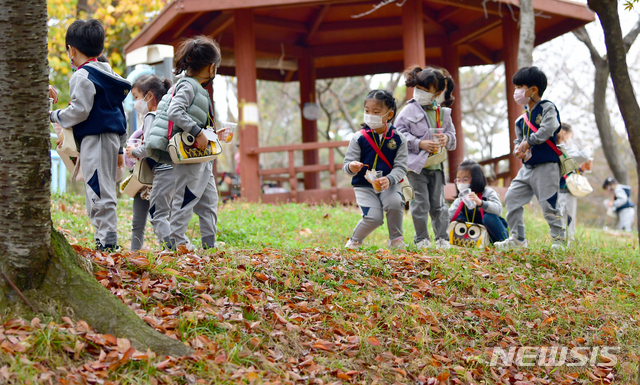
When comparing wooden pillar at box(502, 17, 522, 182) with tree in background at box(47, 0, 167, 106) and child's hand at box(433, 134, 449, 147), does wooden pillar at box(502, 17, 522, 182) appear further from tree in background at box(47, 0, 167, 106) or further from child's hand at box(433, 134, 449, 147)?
tree in background at box(47, 0, 167, 106)

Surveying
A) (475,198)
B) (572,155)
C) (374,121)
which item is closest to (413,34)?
(572,155)

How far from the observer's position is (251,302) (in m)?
3.46

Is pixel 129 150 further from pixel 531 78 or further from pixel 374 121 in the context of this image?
pixel 531 78

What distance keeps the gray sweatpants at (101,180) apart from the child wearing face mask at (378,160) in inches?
82.7

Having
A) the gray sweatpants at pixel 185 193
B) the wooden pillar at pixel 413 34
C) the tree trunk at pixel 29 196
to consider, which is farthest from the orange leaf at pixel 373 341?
the wooden pillar at pixel 413 34

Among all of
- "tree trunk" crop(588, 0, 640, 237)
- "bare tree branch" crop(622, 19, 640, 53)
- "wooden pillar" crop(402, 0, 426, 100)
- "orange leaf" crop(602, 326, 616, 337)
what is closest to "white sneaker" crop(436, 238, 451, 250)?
"orange leaf" crop(602, 326, 616, 337)

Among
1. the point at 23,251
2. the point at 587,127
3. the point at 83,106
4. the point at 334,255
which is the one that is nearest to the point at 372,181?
the point at 334,255

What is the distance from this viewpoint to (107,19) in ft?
47.7

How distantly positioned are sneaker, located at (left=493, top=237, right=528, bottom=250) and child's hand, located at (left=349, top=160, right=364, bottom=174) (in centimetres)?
163

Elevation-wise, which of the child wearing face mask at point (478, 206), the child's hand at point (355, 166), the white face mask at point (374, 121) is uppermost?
the white face mask at point (374, 121)

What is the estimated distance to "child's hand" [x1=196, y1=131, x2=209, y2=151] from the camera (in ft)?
15.0

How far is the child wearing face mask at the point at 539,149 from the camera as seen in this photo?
5.72 m

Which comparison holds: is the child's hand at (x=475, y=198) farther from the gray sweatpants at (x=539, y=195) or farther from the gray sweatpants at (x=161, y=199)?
the gray sweatpants at (x=161, y=199)

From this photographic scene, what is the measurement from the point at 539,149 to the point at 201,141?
3.39 meters
